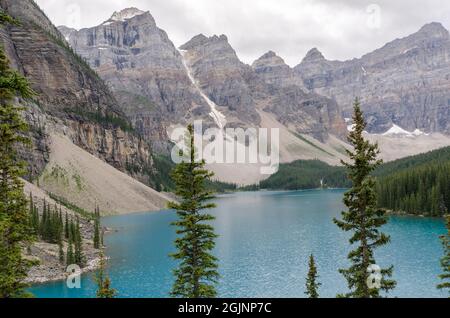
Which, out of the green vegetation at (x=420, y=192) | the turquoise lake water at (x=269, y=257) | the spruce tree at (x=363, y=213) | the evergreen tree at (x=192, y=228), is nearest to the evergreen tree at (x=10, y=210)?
the evergreen tree at (x=192, y=228)

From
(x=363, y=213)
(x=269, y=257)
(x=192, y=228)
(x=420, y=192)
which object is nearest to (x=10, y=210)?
(x=192, y=228)

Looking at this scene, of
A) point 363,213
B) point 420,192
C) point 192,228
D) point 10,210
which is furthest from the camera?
point 420,192

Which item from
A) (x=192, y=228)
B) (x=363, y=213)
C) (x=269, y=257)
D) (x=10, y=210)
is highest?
(x=10, y=210)

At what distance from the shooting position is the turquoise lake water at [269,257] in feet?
194

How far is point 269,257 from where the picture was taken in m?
A: 79.9

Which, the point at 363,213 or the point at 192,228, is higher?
the point at 363,213

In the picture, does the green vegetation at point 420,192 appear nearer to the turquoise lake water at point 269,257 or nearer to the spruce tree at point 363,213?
the turquoise lake water at point 269,257

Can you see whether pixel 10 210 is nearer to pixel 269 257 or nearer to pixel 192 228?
pixel 192 228

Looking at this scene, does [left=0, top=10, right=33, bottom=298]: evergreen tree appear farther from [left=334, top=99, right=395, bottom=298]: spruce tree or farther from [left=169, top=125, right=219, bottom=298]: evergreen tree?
[left=334, top=99, right=395, bottom=298]: spruce tree

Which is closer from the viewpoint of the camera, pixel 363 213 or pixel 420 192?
pixel 363 213

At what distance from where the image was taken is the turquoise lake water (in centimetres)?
5928

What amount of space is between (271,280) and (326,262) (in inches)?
583

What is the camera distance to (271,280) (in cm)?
6372
